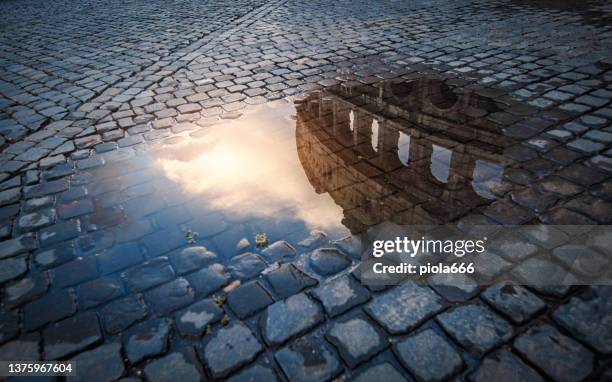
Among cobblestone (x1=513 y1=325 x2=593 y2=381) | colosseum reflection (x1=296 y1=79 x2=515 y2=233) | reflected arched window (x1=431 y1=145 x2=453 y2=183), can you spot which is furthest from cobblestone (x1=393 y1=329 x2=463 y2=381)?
reflected arched window (x1=431 y1=145 x2=453 y2=183)

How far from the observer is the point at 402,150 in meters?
4.33

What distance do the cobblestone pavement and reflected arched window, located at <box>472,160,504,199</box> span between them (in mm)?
29

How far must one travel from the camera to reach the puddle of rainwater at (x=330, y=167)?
346 centimetres

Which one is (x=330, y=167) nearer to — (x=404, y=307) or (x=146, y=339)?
(x=404, y=307)

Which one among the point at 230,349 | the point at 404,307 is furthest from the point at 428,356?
the point at 230,349

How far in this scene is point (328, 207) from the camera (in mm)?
3619

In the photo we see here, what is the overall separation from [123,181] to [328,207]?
2364 millimetres

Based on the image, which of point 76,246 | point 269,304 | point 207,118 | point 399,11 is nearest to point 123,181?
point 76,246

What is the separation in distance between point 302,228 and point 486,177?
1.99 metres

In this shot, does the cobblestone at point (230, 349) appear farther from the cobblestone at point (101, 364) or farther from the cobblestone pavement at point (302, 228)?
the cobblestone at point (101, 364)

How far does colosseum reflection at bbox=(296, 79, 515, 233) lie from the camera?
3.53 meters

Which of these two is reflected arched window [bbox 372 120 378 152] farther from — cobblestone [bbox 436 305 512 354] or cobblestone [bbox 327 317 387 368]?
cobblestone [bbox 327 317 387 368]

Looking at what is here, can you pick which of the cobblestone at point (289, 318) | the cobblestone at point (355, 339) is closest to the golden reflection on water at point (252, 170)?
the cobblestone at point (289, 318)

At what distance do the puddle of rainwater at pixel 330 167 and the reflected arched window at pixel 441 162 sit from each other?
0.03 feet
